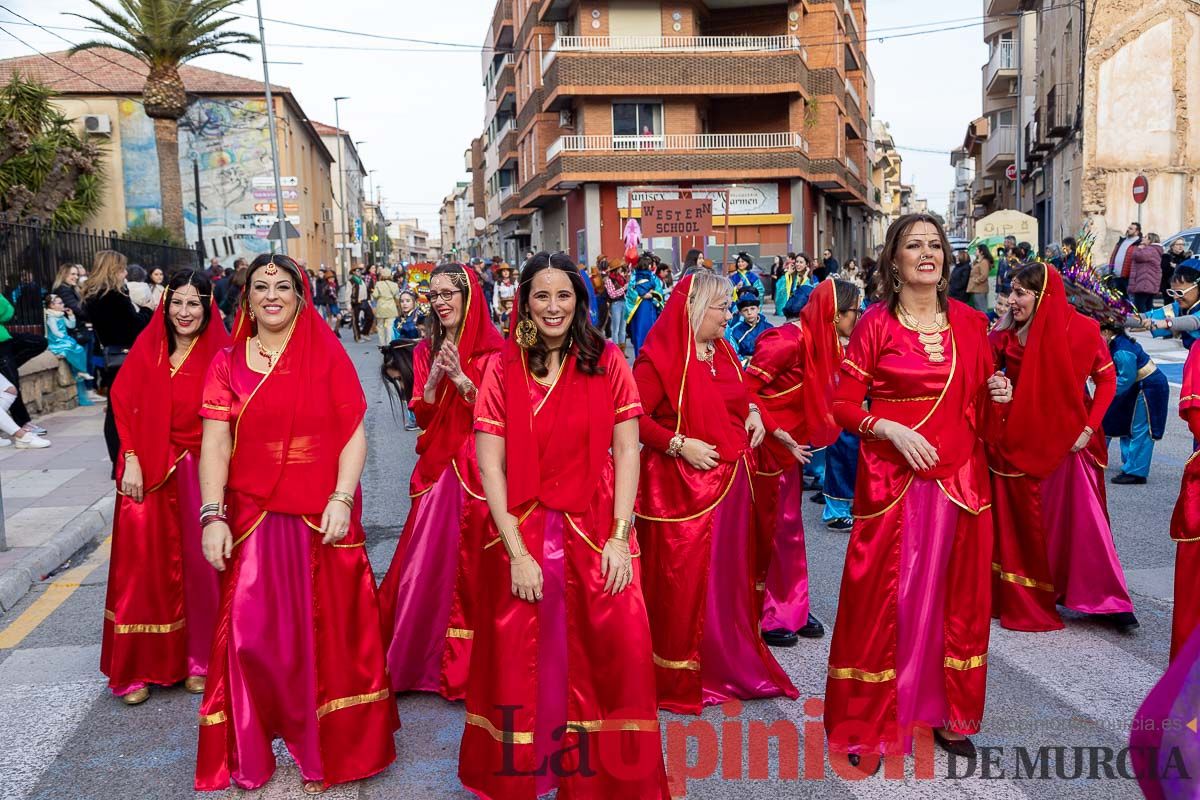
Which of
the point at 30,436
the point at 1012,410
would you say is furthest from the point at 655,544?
the point at 30,436

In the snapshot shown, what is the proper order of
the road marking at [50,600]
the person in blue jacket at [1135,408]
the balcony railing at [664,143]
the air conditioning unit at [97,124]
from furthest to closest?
the air conditioning unit at [97,124] → the balcony railing at [664,143] → the person in blue jacket at [1135,408] → the road marking at [50,600]

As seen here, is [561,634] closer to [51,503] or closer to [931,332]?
[931,332]

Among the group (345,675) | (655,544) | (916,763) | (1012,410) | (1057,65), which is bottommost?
(916,763)

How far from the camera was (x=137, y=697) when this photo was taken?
4.71 metres

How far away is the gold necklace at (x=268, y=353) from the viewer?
382cm

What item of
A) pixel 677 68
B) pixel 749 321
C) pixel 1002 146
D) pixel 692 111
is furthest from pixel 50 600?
pixel 1002 146

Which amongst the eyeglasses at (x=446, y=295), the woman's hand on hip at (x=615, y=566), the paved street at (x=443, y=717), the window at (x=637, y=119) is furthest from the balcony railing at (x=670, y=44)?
the woman's hand on hip at (x=615, y=566)

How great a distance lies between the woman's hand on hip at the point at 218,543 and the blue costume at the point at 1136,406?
6.74 m

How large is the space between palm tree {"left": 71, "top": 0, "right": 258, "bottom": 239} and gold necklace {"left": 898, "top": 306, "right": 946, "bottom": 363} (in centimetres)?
2741

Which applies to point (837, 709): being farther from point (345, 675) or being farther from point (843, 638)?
point (345, 675)

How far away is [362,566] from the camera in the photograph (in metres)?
3.87

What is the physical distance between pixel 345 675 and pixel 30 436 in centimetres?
927

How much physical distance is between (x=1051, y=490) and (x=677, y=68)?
33899 millimetres

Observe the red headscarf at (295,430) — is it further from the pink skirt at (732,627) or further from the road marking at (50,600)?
the road marking at (50,600)
